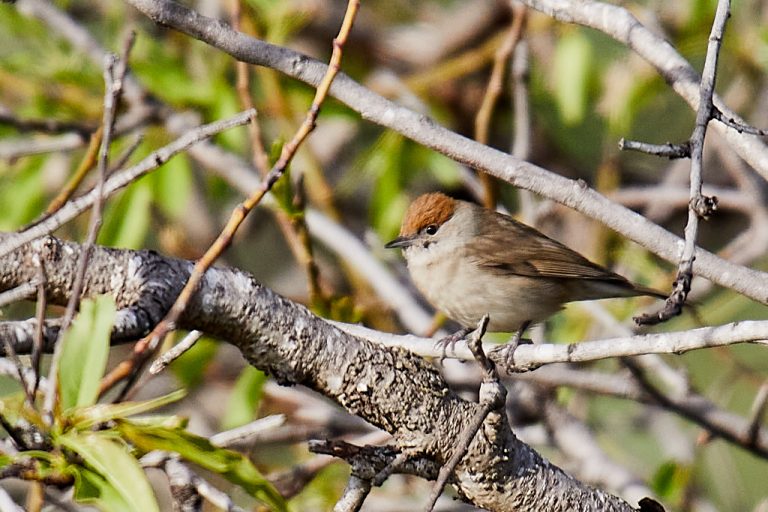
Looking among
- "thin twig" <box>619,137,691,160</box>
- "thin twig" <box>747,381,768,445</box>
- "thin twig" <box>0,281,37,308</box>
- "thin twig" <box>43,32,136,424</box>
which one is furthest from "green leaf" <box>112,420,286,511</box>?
"thin twig" <box>747,381,768,445</box>

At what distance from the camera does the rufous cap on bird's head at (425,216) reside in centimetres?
470

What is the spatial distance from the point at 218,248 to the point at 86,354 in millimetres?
379

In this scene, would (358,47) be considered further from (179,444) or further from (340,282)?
(179,444)

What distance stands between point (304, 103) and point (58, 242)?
3.16 meters

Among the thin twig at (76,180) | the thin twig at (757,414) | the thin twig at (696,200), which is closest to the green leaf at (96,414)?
the thin twig at (76,180)

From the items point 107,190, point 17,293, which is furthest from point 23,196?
point 17,293

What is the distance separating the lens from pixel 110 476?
1830 millimetres

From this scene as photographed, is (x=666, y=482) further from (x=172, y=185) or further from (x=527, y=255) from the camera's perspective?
(x=172, y=185)

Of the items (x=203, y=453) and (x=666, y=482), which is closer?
(x=203, y=453)

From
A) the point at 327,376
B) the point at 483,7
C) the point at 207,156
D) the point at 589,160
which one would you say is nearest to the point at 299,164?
the point at 207,156

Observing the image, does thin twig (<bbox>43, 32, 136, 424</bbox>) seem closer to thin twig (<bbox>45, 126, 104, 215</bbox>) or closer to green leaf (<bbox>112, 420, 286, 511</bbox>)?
green leaf (<bbox>112, 420, 286, 511</bbox>)

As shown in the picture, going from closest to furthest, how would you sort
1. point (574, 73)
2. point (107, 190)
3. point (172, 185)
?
1. point (107, 190)
2. point (172, 185)
3. point (574, 73)

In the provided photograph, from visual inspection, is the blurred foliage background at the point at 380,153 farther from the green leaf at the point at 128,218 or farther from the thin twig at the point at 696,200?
the thin twig at the point at 696,200

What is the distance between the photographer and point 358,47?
610 cm
